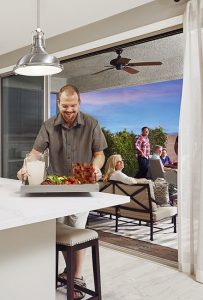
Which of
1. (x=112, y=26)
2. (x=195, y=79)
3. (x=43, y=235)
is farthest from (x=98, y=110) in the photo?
(x=43, y=235)

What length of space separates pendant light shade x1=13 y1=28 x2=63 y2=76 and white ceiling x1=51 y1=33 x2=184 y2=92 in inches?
143

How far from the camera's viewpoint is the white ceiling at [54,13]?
133 inches

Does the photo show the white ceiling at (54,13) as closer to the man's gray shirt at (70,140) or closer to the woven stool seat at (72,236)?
the man's gray shirt at (70,140)

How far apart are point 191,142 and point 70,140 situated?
1.15 metres

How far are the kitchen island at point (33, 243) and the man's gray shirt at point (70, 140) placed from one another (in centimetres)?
64

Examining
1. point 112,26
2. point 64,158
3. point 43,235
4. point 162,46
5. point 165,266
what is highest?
point 162,46

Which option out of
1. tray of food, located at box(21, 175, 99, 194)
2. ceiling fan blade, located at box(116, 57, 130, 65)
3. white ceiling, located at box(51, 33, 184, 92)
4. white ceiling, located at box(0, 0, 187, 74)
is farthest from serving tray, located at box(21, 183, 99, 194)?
white ceiling, located at box(51, 33, 184, 92)

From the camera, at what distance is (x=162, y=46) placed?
6.04 meters

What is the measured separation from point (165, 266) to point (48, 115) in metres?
2.72

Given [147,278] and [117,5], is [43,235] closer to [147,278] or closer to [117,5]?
[147,278]

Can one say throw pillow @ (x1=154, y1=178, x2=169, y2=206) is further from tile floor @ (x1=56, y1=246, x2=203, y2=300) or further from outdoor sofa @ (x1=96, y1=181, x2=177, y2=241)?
tile floor @ (x1=56, y1=246, x2=203, y2=300)

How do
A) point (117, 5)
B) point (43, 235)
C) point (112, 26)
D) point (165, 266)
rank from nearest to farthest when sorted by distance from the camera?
point (43, 235)
point (165, 266)
point (117, 5)
point (112, 26)

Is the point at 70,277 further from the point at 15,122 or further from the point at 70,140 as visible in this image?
the point at 15,122

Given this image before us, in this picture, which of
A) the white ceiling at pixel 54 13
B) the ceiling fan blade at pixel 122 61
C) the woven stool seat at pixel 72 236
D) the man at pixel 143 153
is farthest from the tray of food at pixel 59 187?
the man at pixel 143 153
